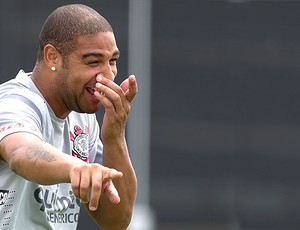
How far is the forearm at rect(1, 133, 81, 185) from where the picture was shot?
14.5ft

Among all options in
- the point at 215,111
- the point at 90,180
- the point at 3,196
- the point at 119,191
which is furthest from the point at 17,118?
the point at 215,111

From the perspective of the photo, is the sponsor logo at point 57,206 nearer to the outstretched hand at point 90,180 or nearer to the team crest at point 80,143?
the team crest at point 80,143

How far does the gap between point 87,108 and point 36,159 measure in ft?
2.76

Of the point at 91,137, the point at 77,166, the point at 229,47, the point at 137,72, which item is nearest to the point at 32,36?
the point at 137,72

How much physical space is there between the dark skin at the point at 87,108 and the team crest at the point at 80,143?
12 cm

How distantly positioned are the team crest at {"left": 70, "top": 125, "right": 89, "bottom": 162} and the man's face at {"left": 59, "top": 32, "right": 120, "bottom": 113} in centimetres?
34

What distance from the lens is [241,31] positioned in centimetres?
1489

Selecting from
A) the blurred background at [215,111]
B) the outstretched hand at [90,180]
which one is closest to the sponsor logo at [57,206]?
the outstretched hand at [90,180]

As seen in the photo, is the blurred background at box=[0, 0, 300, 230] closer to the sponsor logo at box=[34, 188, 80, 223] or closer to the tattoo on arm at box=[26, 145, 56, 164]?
the sponsor logo at box=[34, 188, 80, 223]

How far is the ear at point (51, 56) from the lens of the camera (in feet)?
17.5

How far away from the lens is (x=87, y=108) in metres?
5.33

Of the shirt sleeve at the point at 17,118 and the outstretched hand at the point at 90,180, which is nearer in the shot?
the outstretched hand at the point at 90,180

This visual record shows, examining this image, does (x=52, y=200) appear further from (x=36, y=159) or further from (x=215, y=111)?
(x=215, y=111)

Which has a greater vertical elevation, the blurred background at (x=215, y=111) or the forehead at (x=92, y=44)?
the forehead at (x=92, y=44)
